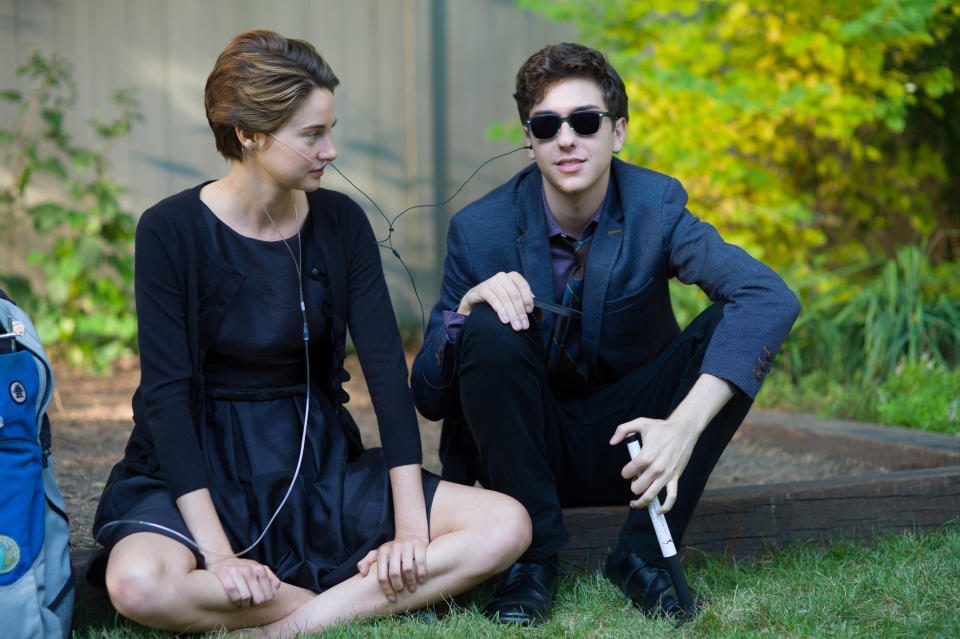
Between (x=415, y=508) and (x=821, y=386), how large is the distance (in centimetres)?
251

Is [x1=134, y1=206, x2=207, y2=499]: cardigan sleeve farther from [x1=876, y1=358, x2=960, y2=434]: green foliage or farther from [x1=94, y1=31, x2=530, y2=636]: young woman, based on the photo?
[x1=876, y1=358, x2=960, y2=434]: green foliage

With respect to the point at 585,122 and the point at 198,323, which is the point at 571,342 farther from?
the point at 198,323

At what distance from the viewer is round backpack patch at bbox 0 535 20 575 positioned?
1.66 metres

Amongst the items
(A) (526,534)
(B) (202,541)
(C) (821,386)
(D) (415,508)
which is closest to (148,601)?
(B) (202,541)

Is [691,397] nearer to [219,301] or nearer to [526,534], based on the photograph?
[526,534]

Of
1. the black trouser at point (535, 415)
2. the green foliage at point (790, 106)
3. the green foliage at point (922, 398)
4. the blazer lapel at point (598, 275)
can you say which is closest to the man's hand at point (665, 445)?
the black trouser at point (535, 415)

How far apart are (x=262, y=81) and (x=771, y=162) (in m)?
3.62

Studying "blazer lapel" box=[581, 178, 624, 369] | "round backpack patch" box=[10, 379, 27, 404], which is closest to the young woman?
"round backpack patch" box=[10, 379, 27, 404]

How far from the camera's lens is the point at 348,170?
18.4 ft

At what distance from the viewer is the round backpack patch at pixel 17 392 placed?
5.76 ft

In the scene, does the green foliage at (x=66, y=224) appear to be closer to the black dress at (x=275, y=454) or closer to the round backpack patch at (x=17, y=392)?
the black dress at (x=275, y=454)

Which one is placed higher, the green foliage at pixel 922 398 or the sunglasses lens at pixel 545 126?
the sunglasses lens at pixel 545 126

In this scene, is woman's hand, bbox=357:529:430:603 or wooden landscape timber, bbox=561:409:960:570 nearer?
woman's hand, bbox=357:529:430:603

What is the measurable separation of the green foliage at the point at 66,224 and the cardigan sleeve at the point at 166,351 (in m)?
Result: 2.94
